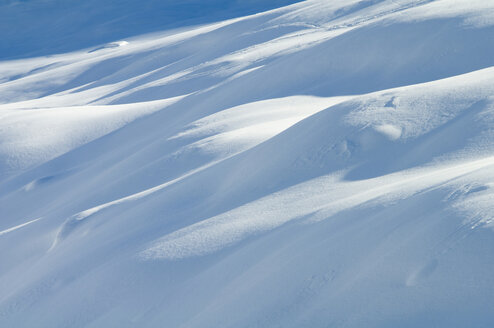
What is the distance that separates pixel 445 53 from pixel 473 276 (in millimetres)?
4200

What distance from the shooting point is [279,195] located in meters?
3.67

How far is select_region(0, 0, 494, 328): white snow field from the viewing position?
2.40 meters

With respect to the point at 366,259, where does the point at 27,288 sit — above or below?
below

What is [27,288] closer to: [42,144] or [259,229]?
[259,229]

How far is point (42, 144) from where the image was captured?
724 cm

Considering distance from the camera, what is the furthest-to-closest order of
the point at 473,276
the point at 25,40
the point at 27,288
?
the point at 25,40 < the point at 27,288 < the point at 473,276

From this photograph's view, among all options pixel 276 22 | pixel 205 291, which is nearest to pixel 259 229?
pixel 205 291

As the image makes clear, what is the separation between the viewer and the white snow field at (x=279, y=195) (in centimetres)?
240

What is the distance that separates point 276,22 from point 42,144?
5.00 metres

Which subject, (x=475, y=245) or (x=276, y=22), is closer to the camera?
(x=475, y=245)

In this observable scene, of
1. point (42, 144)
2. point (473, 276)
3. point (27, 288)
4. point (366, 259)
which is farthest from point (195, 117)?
point (473, 276)

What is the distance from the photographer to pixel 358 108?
4309mm

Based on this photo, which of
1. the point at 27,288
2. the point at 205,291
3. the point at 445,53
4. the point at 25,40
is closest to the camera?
the point at 205,291

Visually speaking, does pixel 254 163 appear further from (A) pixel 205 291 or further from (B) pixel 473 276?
(B) pixel 473 276
